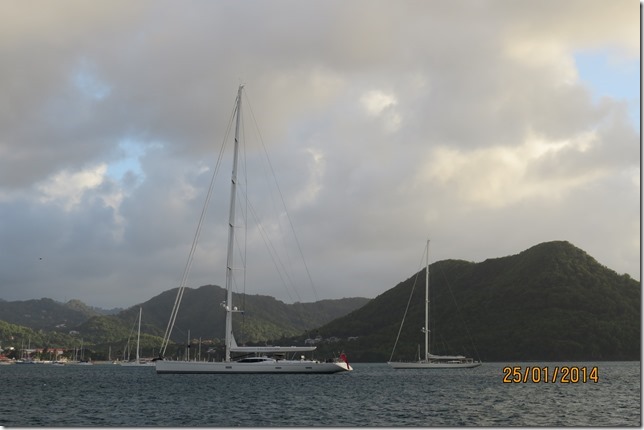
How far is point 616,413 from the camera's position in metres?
56.3

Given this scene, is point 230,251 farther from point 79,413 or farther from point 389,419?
point 389,419

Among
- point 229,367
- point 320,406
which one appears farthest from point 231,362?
point 320,406

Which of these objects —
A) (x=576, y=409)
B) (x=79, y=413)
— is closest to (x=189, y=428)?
(x=79, y=413)
